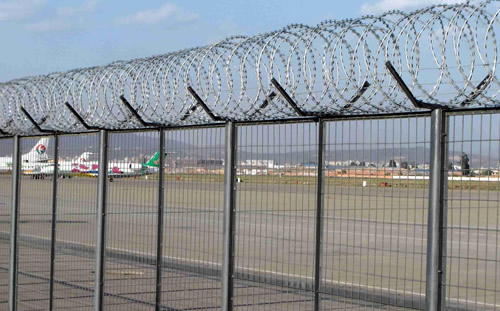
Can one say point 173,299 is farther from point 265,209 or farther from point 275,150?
point 275,150

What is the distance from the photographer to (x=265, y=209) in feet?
25.3

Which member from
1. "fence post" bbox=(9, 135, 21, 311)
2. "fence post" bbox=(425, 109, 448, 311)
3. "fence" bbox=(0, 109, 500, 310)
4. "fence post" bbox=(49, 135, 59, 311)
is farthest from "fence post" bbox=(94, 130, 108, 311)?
"fence post" bbox=(425, 109, 448, 311)

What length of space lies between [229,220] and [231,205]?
150 millimetres

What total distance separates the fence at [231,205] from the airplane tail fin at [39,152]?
0.27 feet

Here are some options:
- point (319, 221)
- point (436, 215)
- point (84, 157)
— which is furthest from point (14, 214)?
point (436, 215)

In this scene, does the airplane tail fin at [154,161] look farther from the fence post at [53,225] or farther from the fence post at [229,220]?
the fence post at [53,225]

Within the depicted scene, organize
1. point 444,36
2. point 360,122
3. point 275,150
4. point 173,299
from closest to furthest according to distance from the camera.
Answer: point 444,36 → point 360,122 → point 275,150 → point 173,299

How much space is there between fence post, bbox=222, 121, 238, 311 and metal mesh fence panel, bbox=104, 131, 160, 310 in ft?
4.80

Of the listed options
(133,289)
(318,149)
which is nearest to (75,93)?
(133,289)

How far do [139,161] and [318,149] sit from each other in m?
2.91

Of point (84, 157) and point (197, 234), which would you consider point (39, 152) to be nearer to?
point (84, 157)

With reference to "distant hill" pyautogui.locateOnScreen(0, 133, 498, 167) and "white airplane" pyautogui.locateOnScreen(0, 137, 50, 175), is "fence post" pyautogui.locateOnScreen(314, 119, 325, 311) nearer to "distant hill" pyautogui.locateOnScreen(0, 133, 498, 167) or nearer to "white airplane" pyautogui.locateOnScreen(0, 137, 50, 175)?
"distant hill" pyautogui.locateOnScreen(0, 133, 498, 167)

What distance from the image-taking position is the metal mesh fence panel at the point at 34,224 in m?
11.0

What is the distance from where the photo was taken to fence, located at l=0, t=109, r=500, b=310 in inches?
237
